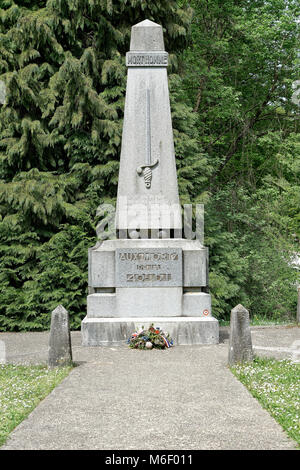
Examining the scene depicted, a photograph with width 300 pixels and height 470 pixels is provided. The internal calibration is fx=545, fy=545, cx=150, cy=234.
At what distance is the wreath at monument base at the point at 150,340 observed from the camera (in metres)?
7.79

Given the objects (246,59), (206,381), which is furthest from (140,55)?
(246,59)

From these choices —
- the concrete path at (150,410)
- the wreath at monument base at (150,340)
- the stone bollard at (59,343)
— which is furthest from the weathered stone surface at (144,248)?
the stone bollard at (59,343)

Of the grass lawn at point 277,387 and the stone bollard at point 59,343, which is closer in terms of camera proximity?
the grass lawn at point 277,387

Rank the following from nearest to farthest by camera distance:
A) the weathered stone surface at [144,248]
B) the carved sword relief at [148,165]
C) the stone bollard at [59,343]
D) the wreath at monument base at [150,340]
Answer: the stone bollard at [59,343]
the wreath at monument base at [150,340]
the weathered stone surface at [144,248]
the carved sword relief at [148,165]

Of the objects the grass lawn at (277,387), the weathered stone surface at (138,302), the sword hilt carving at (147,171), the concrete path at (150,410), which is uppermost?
the sword hilt carving at (147,171)

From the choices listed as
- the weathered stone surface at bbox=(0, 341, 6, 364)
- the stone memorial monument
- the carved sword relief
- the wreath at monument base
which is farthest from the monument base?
the carved sword relief

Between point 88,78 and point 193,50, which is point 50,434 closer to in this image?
point 88,78

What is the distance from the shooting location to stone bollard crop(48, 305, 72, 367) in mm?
6535

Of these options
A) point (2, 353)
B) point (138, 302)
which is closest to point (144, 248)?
point (138, 302)

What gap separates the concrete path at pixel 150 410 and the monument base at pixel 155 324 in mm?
824

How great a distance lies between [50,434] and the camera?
4176mm

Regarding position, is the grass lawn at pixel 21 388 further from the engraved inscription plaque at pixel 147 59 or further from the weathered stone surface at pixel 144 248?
the engraved inscription plaque at pixel 147 59

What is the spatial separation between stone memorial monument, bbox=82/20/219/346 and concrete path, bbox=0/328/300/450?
96 centimetres

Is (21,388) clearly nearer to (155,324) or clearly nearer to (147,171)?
(155,324)
